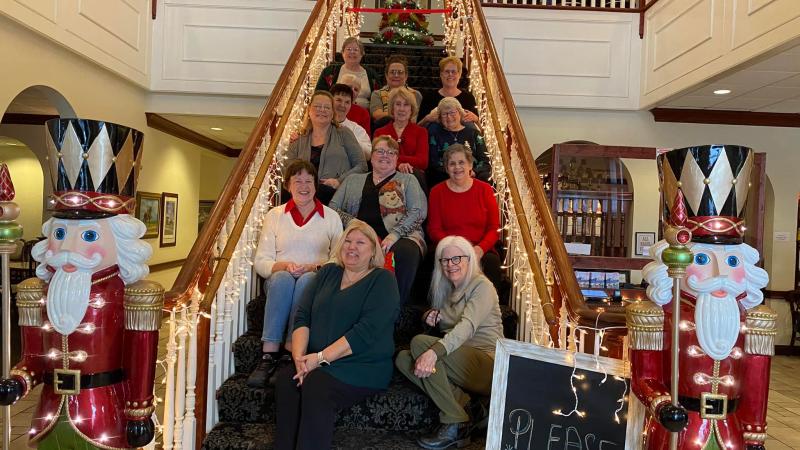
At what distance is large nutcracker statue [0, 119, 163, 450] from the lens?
154 cm

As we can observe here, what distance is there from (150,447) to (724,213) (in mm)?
1822

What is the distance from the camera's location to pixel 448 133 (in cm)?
425

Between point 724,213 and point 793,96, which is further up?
point 793,96

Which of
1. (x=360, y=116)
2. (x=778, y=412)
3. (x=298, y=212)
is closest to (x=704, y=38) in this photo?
(x=360, y=116)

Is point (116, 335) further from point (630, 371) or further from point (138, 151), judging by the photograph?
point (630, 371)

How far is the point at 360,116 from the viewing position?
4.54m

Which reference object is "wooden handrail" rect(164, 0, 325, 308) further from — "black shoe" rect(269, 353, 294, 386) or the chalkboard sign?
the chalkboard sign

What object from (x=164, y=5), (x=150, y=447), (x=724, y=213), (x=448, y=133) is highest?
(x=164, y=5)

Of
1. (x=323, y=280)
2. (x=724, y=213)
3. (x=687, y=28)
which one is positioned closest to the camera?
(x=724, y=213)

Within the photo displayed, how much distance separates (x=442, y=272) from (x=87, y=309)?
154 centimetres

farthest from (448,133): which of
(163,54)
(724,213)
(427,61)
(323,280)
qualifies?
(163,54)

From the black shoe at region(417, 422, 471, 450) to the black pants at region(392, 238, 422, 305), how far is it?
0.80 metres

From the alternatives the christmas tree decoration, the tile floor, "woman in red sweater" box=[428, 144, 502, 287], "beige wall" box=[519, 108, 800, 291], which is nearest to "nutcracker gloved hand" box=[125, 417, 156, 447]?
"woman in red sweater" box=[428, 144, 502, 287]

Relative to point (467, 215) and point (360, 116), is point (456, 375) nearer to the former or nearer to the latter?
point (467, 215)
